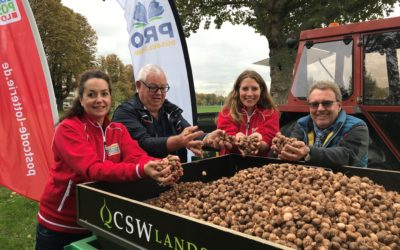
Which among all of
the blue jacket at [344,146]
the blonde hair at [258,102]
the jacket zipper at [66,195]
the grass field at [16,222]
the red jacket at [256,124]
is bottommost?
the grass field at [16,222]

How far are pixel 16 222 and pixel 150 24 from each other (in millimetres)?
3458

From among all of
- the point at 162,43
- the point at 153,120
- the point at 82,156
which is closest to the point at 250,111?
the point at 153,120

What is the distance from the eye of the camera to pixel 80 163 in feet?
6.97

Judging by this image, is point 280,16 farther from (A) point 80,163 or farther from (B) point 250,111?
(A) point 80,163

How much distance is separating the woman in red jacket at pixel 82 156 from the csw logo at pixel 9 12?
2.29 meters

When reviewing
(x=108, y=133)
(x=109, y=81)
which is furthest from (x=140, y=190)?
(x=109, y=81)

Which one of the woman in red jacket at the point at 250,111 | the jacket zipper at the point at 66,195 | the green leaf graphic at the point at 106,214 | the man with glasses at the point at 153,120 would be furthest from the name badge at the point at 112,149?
the woman in red jacket at the point at 250,111

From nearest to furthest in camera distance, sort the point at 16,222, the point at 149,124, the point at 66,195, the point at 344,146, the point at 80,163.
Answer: the point at 80,163 → the point at 66,195 → the point at 344,146 → the point at 149,124 → the point at 16,222

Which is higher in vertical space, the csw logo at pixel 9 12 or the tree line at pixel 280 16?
the tree line at pixel 280 16

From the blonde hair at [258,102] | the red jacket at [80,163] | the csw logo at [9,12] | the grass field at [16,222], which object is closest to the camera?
the red jacket at [80,163]

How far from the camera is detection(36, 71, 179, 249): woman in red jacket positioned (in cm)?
213

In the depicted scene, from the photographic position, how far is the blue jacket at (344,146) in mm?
2582

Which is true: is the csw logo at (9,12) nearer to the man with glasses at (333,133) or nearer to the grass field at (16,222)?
the grass field at (16,222)

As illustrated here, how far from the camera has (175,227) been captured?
1.50 meters
